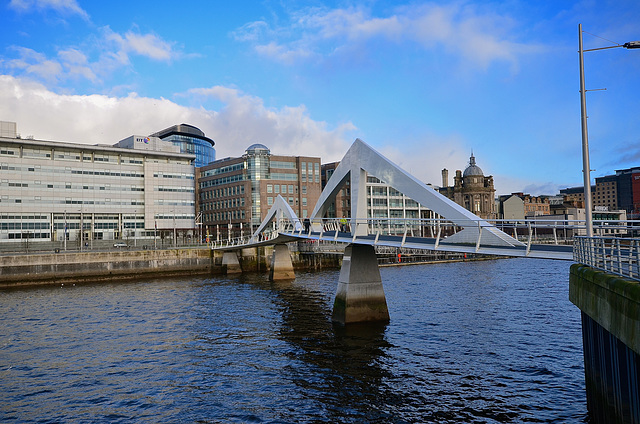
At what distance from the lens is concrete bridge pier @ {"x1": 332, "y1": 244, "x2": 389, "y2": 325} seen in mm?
30273

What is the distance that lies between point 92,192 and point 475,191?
119 meters

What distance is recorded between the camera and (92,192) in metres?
88.8

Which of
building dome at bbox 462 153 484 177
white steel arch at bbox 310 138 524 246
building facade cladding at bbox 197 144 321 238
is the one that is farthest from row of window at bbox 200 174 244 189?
building dome at bbox 462 153 484 177

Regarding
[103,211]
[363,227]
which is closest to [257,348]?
[363,227]

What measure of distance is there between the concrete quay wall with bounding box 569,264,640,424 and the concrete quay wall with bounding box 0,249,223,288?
2398 inches

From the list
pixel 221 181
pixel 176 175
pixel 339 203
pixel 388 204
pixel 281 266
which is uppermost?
pixel 221 181

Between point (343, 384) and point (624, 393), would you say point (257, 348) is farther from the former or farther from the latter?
point (624, 393)

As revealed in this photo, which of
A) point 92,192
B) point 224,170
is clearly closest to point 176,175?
point 92,192

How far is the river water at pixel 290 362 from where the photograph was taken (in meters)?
16.4

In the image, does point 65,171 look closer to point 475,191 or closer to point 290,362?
point 290,362

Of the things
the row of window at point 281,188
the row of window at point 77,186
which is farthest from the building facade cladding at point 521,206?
the row of window at point 77,186

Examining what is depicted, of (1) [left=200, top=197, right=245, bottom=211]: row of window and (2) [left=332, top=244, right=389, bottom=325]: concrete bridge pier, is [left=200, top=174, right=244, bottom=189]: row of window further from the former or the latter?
(2) [left=332, top=244, right=389, bottom=325]: concrete bridge pier

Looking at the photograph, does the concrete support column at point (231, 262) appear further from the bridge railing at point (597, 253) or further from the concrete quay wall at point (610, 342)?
the concrete quay wall at point (610, 342)

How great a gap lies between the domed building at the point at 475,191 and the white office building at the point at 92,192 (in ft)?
323
